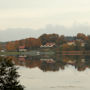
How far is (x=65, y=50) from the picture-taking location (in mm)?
121188

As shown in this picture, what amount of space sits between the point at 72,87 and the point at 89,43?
89.0 meters

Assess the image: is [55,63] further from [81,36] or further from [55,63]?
[81,36]

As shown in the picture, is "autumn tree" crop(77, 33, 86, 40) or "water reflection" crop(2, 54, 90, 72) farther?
"autumn tree" crop(77, 33, 86, 40)

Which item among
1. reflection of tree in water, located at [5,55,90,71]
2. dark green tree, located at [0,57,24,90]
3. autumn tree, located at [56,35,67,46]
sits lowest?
reflection of tree in water, located at [5,55,90,71]

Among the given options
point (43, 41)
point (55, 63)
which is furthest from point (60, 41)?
point (55, 63)

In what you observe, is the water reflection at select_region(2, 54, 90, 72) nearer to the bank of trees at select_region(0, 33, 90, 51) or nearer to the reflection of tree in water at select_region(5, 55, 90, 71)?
the reflection of tree in water at select_region(5, 55, 90, 71)

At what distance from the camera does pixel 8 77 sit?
674 inches

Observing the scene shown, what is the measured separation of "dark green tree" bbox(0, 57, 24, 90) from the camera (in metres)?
17.0

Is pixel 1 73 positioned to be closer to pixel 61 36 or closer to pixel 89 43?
pixel 89 43

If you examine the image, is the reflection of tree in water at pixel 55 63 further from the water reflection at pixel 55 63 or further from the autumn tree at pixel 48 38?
the autumn tree at pixel 48 38

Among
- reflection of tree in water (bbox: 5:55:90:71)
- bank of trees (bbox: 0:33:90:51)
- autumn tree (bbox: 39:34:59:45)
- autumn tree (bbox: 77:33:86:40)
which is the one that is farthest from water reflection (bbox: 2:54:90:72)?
autumn tree (bbox: 39:34:59:45)

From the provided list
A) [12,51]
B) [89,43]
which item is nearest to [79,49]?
[89,43]

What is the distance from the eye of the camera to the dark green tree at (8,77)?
16953mm

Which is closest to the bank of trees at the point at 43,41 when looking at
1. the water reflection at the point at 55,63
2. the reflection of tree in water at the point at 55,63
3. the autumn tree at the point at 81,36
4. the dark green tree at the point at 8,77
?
the autumn tree at the point at 81,36
